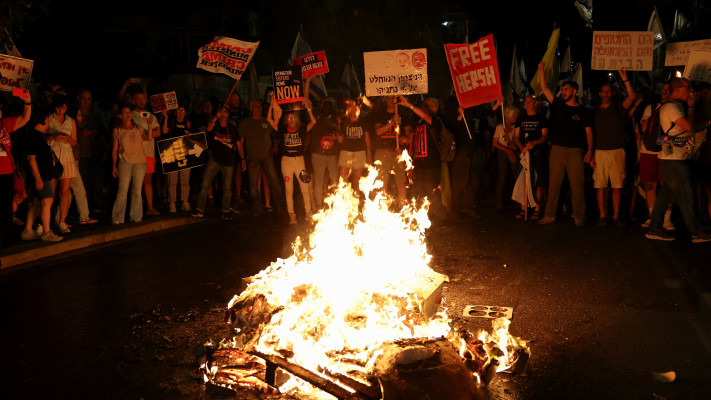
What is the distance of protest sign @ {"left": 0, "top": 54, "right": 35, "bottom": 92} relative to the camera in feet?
28.6

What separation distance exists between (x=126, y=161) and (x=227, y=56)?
323 centimetres

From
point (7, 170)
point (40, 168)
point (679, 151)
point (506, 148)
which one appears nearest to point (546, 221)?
point (506, 148)

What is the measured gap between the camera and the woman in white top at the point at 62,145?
9.41 metres

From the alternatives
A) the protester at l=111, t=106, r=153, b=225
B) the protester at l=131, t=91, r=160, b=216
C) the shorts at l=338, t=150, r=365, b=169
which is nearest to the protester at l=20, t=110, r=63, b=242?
the protester at l=111, t=106, r=153, b=225

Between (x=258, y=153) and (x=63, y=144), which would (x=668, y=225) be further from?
(x=63, y=144)

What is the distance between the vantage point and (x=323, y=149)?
445 inches

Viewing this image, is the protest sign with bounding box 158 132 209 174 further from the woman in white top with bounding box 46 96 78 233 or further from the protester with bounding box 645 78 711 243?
the protester with bounding box 645 78 711 243

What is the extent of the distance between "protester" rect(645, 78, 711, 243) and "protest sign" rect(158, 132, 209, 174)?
7927 mm

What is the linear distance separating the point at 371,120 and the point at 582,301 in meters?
5.83

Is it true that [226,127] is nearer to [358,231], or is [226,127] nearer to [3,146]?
[3,146]

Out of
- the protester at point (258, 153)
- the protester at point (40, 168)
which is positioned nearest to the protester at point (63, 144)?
the protester at point (40, 168)

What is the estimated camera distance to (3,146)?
8.03 metres

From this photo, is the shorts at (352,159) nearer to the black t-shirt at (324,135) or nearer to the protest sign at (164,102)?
the black t-shirt at (324,135)

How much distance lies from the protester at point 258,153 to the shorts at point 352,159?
1.44 metres
